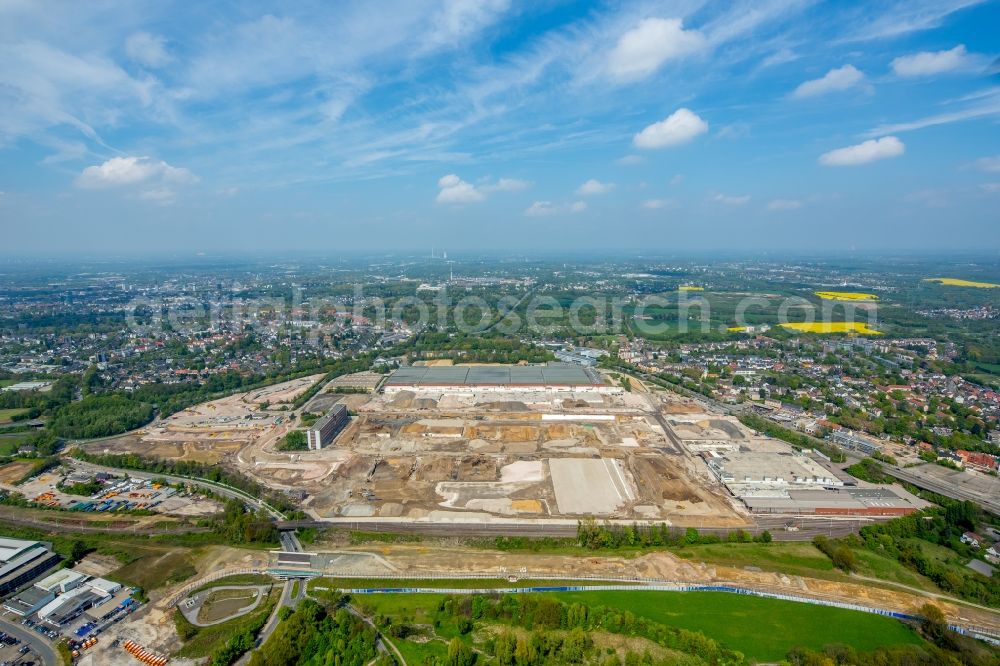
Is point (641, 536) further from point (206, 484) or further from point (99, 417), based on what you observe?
point (99, 417)

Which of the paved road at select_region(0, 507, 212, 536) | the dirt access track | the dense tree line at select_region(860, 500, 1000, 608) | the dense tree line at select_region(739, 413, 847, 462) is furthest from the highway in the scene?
the paved road at select_region(0, 507, 212, 536)

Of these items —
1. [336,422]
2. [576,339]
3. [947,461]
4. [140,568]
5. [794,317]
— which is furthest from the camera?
[794,317]

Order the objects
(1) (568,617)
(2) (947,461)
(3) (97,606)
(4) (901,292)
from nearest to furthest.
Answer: (1) (568,617)
(3) (97,606)
(2) (947,461)
(4) (901,292)

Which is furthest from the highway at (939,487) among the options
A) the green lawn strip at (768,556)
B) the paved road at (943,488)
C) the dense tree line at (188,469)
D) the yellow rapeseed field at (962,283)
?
the yellow rapeseed field at (962,283)

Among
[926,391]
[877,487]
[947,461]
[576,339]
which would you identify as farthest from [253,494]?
[926,391]

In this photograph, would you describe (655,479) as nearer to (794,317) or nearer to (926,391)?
(926,391)
